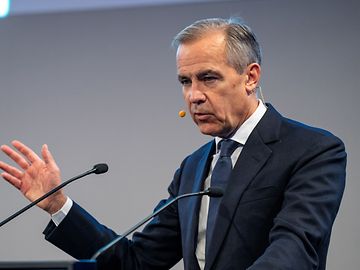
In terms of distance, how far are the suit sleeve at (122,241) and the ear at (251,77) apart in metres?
0.44

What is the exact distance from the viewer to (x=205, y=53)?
2275mm

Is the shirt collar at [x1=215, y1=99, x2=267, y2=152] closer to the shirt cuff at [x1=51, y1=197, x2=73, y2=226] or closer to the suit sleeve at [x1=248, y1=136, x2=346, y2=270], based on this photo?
the suit sleeve at [x1=248, y1=136, x2=346, y2=270]

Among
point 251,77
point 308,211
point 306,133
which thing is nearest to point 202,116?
point 251,77

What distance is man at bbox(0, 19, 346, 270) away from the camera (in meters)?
2.07

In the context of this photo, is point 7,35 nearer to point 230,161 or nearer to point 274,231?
point 230,161

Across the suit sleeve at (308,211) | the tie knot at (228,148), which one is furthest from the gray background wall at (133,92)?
the suit sleeve at (308,211)

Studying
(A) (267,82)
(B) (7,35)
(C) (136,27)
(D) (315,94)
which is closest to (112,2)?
(C) (136,27)

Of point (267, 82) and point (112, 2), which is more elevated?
→ point (112, 2)

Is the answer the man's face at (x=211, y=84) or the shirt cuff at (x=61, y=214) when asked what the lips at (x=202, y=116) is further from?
the shirt cuff at (x=61, y=214)

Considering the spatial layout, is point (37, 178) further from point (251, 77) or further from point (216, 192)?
point (251, 77)

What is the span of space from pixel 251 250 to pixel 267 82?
1781 mm

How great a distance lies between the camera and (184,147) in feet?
12.7

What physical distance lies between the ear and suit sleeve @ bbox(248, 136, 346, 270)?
1.02 ft

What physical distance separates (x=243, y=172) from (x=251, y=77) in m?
0.35
